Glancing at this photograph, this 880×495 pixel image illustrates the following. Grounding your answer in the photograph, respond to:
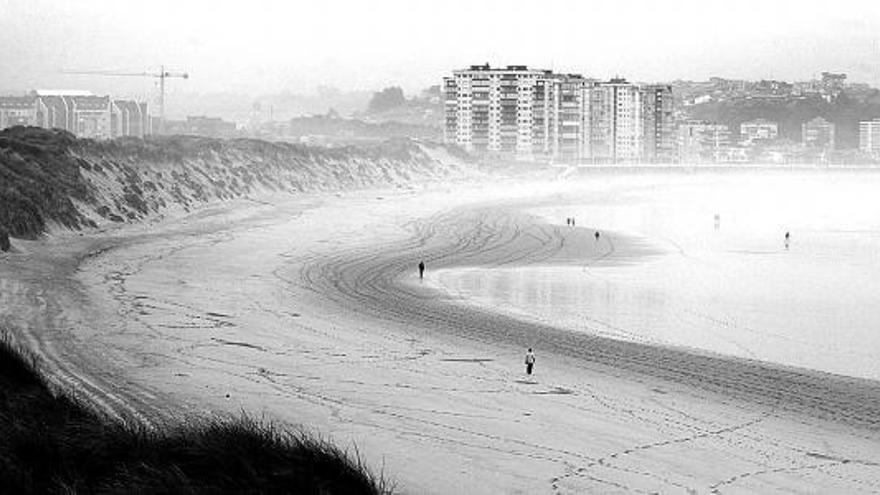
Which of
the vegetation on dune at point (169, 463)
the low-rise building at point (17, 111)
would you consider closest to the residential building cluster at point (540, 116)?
the low-rise building at point (17, 111)

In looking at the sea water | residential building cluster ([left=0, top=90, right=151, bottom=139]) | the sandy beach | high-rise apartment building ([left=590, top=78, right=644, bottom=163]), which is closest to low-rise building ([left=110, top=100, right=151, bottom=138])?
residential building cluster ([left=0, top=90, right=151, bottom=139])

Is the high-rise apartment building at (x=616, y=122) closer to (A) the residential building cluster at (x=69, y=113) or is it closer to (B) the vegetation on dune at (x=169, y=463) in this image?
(A) the residential building cluster at (x=69, y=113)

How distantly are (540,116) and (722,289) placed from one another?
139858 mm

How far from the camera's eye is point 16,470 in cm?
780

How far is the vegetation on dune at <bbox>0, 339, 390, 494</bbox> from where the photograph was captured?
25.4 feet

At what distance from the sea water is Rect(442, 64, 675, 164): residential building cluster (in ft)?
371

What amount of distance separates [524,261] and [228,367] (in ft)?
63.0

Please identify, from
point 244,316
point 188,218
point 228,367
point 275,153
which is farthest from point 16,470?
point 275,153

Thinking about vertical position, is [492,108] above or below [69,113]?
above

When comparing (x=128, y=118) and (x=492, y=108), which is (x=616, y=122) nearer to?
(x=492, y=108)

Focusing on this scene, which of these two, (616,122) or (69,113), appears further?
(616,122)

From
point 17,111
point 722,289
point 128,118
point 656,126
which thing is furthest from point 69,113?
point 722,289

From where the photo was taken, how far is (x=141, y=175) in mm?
49000

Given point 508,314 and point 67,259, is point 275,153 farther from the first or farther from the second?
point 508,314
